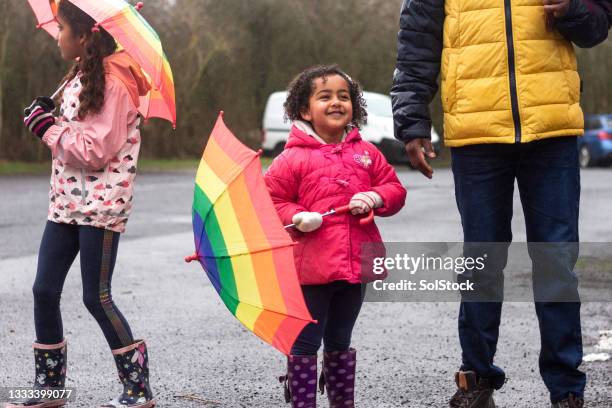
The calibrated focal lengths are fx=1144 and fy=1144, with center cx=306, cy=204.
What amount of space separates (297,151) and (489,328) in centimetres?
101

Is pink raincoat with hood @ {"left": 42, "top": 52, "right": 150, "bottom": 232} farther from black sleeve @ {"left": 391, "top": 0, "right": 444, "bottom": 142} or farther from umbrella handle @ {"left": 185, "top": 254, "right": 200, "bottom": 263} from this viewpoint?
black sleeve @ {"left": 391, "top": 0, "right": 444, "bottom": 142}

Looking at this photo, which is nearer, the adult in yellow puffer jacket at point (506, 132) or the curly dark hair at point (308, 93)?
the adult in yellow puffer jacket at point (506, 132)

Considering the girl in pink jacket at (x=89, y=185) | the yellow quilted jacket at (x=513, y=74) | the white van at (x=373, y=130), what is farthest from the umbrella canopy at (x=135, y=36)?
the white van at (x=373, y=130)

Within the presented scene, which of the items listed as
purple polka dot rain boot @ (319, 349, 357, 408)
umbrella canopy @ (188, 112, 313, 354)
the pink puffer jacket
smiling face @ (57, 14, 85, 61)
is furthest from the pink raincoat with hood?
purple polka dot rain boot @ (319, 349, 357, 408)

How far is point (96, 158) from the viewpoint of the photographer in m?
4.30

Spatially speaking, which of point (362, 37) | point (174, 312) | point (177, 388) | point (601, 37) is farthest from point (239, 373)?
point (362, 37)

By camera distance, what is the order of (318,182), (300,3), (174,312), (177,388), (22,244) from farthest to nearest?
1. (300,3)
2. (22,244)
3. (174,312)
4. (177,388)
5. (318,182)

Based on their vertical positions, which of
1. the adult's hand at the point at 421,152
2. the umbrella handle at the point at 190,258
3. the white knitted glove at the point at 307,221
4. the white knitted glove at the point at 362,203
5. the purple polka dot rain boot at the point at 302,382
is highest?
the adult's hand at the point at 421,152

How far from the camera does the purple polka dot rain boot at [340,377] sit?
427 centimetres

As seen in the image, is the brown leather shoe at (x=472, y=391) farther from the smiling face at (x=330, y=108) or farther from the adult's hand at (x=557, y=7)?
the adult's hand at (x=557, y=7)

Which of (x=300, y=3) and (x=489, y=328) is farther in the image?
(x=300, y=3)

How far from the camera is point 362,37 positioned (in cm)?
3189

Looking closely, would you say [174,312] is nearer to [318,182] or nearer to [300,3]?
[318,182]

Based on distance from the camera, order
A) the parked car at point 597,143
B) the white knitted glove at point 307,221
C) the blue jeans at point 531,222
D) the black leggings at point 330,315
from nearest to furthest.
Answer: the white knitted glove at point 307,221 → the black leggings at point 330,315 → the blue jeans at point 531,222 → the parked car at point 597,143
